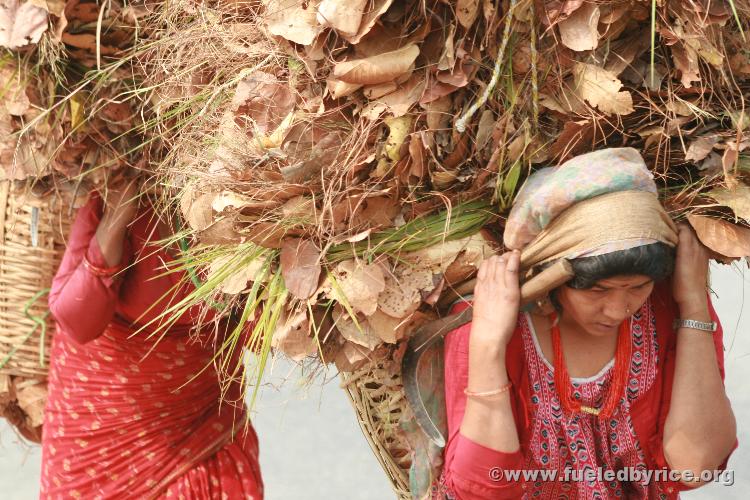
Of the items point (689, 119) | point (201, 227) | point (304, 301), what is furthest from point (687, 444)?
point (201, 227)

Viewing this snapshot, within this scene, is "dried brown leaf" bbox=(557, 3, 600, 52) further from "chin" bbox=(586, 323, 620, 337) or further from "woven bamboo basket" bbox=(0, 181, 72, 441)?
"woven bamboo basket" bbox=(0, 181, 72, 441)

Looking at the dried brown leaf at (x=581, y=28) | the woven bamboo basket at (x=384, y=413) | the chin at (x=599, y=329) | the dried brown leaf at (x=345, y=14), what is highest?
the dried brown leaf at (x=345, y=14)

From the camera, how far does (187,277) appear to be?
7.18ft

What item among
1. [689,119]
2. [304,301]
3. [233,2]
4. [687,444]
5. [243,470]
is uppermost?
[233,2]

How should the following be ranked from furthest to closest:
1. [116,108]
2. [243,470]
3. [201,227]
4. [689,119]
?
[243,470] → [116,108] → [201,227] → [689,119]

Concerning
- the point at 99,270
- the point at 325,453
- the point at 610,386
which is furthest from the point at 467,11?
the point at 325,453

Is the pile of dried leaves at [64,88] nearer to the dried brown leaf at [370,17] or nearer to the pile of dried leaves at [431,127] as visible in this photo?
the pile of dried leaves at [431,127]

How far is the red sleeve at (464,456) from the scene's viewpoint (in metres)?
1.75

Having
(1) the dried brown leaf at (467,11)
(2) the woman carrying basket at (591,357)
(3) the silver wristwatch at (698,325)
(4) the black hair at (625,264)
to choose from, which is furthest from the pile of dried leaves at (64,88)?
(3) the silver wristwatch at (698,325)

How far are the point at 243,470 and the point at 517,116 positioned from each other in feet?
4.04

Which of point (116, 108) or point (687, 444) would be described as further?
point (116, 108)

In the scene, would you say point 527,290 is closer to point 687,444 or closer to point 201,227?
point 687,444

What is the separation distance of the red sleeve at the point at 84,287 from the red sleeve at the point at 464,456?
92cm

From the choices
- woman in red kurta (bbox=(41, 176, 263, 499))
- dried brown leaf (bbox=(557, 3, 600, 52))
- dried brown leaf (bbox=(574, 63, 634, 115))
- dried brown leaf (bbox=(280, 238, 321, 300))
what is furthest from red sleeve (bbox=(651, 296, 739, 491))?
woman in red kurta (bbox=(41, 176, 263, 499))
